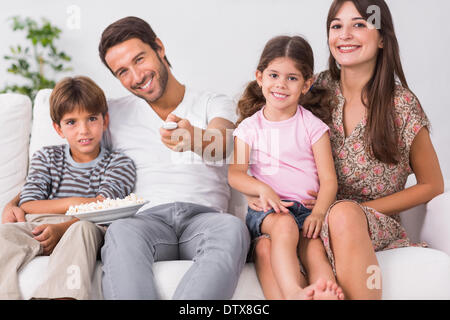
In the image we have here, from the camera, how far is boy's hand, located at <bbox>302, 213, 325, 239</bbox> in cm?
134

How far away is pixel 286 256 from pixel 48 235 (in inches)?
27.7

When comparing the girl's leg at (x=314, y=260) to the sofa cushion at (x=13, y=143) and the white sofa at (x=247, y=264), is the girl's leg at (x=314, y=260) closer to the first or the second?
the white sofa at (x=247, y=264)

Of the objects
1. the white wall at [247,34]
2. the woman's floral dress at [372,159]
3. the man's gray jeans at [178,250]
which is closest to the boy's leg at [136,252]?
the man's gray jeans at [178,250]

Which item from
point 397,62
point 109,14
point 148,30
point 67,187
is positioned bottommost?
point 67,187

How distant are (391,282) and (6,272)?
3.35ft

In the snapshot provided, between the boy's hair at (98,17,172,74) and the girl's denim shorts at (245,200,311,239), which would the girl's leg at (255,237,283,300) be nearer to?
the girl's denim shorts at (245,200,311,239)

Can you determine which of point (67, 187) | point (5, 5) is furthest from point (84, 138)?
point (5, 5)

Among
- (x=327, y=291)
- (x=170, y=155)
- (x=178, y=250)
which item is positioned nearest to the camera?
(x=327, y=291)

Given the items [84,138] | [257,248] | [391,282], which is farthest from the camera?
[84,138]

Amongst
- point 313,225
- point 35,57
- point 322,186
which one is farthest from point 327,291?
point 35,57

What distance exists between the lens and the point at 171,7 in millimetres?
2471

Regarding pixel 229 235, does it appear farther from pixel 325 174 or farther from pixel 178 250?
pixel 325 174

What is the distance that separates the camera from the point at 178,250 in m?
1.45
